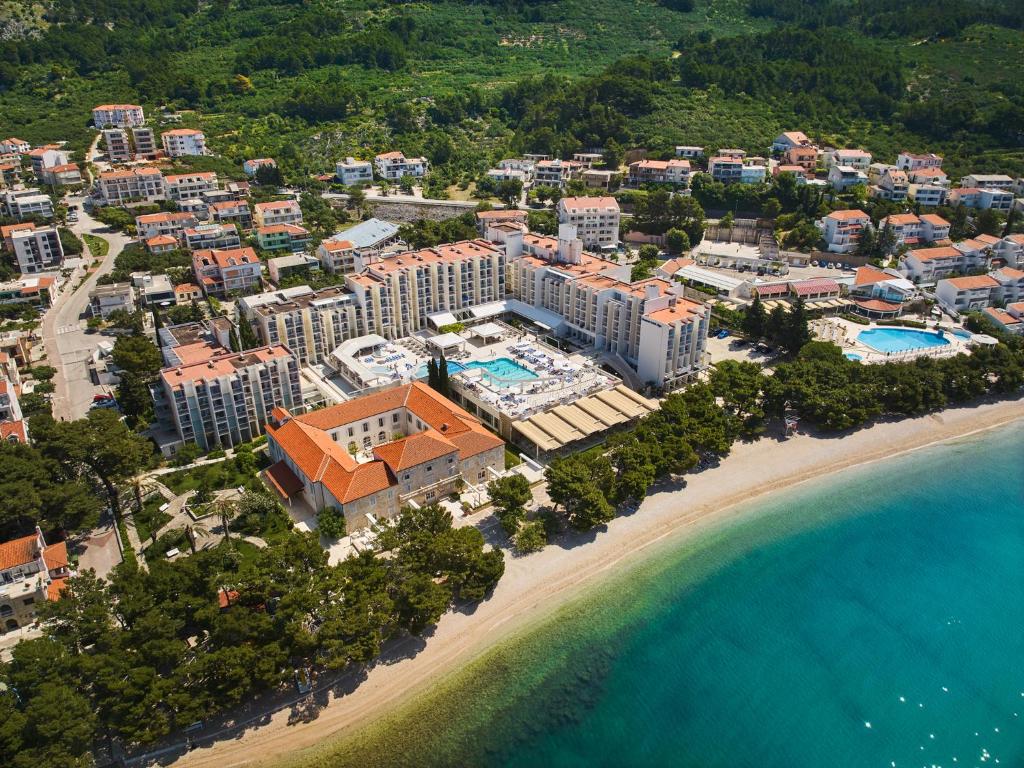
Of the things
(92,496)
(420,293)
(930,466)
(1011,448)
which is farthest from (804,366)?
(92,496)

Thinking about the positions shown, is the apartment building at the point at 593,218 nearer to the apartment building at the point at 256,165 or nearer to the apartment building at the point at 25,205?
the apartment building at the point at 256,165

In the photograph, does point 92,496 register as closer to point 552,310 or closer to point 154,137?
point 552,310

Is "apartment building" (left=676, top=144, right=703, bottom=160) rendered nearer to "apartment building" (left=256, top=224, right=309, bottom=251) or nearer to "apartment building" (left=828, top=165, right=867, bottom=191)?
"apartment building" (left=828, top=165, right=867, bottom=191)

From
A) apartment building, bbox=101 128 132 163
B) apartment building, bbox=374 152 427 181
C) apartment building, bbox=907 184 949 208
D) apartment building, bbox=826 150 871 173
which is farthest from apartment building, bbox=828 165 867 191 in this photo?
apartment building, bbox=101 128 132 163

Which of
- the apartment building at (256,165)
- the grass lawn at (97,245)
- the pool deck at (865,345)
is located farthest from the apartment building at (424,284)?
the apartment building at (256,165)


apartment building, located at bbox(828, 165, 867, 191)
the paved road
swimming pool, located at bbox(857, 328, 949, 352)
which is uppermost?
apartment building, located at bbox(828, 165, 867, 191)
